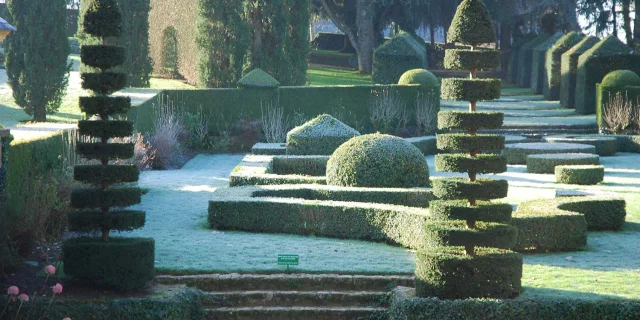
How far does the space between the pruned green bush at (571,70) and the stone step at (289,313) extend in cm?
2778

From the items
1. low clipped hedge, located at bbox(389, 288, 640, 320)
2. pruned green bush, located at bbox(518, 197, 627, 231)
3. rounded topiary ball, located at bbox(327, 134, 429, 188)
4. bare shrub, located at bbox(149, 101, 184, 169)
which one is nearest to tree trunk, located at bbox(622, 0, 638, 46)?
bare shrub, located at bbox(149, 101, 184, 169)

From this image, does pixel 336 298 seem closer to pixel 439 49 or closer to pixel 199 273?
pixel 199 273

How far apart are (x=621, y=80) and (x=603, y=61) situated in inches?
139

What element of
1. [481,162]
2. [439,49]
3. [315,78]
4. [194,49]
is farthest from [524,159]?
[439,49]

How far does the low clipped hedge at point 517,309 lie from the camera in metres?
11.1

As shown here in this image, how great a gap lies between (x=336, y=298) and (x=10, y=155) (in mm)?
4558

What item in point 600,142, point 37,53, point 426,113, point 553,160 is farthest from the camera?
point 426,113

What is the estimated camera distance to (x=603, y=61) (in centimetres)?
3553

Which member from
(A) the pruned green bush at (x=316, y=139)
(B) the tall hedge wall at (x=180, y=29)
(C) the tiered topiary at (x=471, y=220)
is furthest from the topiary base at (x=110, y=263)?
(B) the tall hedge wall at (x=180, y=29)

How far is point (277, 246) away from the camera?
14711 mm

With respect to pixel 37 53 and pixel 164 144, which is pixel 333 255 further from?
pixel 37 53

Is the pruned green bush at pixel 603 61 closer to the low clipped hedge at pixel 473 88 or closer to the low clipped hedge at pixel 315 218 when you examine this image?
the low clipped hedge at pixel 315 218

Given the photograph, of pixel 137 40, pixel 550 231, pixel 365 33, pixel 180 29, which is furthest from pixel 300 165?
pixel 365 33

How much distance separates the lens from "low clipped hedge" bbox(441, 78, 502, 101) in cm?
1206
